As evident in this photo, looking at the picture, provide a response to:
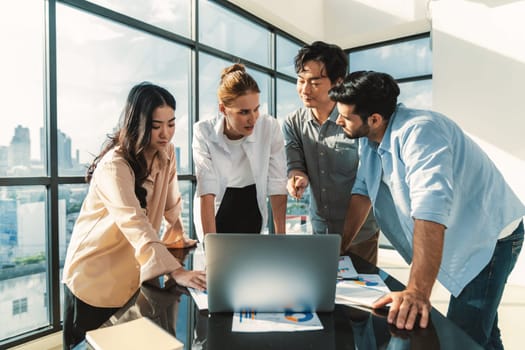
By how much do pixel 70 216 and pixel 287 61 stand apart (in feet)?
11.2

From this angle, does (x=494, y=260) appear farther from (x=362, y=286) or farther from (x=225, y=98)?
(x=225, y=98)

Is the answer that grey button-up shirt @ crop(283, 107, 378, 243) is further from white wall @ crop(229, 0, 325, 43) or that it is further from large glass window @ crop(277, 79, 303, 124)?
large glass window @ crop(277, 79, 303, 124)

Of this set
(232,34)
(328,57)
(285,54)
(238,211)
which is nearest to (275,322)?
(238,211)

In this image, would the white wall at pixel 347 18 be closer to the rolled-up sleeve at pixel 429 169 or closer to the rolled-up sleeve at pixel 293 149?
the rolled-up sleeve at pixel 293 149

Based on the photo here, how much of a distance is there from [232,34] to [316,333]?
364cm

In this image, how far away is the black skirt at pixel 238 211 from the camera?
1.91m

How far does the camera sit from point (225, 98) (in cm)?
169

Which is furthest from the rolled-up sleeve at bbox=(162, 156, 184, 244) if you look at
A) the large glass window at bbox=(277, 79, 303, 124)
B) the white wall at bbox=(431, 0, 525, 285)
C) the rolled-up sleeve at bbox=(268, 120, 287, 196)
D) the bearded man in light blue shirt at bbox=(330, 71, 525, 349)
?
the white wall at bbox=(431, 0, 525, 285)

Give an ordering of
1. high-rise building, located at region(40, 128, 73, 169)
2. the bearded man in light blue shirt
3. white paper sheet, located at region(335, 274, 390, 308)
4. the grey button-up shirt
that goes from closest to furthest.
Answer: white paper sheet, located at region(335, 274, 390, 308)
the bearded man in light blue shirt
the grey button-up shirt
high-rise building, located at region(40, 128, 73, 169)

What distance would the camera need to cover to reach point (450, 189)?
1.08 meters

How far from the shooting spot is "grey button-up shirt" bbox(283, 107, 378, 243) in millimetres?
1982

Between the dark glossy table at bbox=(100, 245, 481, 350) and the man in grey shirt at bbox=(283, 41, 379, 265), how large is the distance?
0.97m

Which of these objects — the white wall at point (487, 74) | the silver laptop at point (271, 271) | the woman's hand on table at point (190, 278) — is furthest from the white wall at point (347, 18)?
the silver laptop at point (271, 271)

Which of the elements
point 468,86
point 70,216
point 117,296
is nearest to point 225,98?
point 117,296
